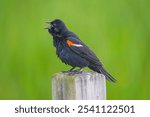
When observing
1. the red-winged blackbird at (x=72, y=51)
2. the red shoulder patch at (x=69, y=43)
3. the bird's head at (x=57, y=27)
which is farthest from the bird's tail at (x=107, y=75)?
the bird's head at (x=57, y=27)

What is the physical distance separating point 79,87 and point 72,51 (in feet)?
3.97

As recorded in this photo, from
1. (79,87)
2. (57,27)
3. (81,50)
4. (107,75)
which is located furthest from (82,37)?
(79,87)

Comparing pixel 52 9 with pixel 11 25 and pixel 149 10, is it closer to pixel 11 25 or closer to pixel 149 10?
pixel 11 25

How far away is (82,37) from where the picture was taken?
7.14 meters

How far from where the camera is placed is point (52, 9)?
723cm

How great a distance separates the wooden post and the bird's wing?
953mm

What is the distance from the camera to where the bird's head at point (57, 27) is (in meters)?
6.02

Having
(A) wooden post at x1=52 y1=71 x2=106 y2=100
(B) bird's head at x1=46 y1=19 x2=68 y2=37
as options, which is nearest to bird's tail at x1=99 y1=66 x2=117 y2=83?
(B) bird's head at x1=46 y1=19 x2=68 y2=37

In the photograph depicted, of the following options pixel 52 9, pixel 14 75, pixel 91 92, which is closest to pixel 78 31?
pixel 52 9

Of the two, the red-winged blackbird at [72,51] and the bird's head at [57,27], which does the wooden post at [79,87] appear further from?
the bird's head at [57,27]

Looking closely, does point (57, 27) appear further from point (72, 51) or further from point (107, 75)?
point (107, 75)

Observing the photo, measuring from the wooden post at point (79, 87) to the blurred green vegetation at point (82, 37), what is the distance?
6.74 ft

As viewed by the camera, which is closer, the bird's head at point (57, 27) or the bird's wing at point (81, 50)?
the bird's wing at point (81, 50)

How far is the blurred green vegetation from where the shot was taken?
697 centimetres
